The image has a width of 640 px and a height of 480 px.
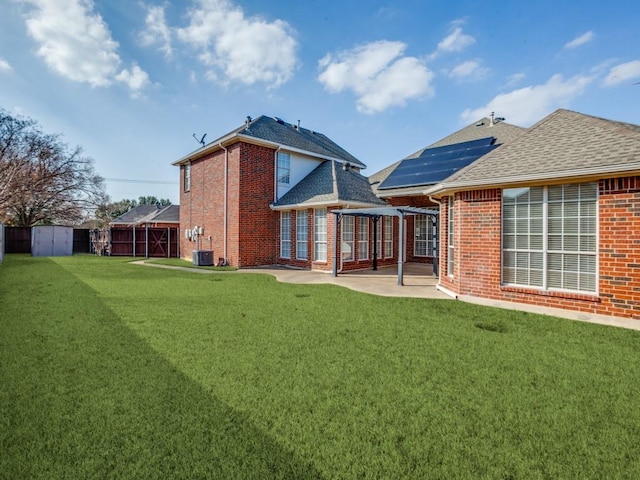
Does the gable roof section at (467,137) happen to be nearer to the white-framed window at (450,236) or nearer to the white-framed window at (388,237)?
Result: the white-framed window at (388,237)

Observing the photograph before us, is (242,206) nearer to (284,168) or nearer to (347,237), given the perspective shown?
(284,168)

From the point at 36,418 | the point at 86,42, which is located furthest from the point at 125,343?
the point at 86,42

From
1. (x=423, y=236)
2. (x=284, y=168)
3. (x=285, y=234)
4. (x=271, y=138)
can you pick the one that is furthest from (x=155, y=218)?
(x=423, y=236)

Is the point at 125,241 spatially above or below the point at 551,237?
below

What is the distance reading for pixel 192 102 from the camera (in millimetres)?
15531

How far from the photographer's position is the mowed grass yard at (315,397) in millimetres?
2242

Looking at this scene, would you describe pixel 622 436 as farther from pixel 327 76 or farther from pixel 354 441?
A: pixel 327 76

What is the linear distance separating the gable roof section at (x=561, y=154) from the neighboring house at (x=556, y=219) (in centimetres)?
2

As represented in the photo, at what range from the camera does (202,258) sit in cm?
1466

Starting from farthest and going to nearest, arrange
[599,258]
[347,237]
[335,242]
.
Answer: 1. [347,237]
2. [335,242]
3. [599,258]

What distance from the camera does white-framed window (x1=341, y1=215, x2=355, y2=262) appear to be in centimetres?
1291

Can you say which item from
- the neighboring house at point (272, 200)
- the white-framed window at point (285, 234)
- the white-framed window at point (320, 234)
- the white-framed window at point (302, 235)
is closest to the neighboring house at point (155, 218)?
the neighboring house at point (272, 200)

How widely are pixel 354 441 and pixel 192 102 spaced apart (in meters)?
16.9

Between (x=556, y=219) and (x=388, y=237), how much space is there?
878 cm
